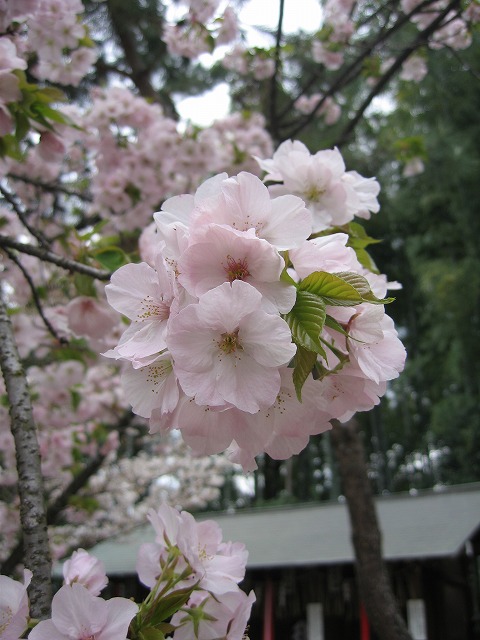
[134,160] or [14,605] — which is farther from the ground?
[134,160]

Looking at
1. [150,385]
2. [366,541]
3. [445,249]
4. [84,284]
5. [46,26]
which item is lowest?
[366,541]

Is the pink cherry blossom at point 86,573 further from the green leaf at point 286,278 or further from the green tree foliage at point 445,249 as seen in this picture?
the green tree foliage at point 445,249

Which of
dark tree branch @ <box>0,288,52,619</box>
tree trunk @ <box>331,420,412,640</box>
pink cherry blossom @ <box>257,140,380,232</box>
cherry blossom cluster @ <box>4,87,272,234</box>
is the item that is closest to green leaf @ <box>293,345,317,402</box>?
pink cherry blossom @ <box>257,140,380,232</box>

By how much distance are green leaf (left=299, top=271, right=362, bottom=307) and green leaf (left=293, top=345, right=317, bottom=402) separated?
2.5 inches

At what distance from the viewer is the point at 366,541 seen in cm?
276

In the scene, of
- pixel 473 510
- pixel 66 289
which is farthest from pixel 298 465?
pixel 66 289

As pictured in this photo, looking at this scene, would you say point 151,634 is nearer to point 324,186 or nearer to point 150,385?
point 150,385

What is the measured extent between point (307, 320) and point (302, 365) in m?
0.05

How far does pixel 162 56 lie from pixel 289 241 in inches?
218

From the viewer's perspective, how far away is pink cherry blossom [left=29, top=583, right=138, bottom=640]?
2.41 ft

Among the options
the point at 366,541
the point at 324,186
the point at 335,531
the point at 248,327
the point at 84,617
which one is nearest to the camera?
the point at 248,327

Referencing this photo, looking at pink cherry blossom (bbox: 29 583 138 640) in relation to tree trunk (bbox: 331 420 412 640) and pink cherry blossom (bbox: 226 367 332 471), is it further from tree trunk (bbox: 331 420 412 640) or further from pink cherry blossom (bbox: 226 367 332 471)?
tree trunk (bbox: 331 420 412 640)

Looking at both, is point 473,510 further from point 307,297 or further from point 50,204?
point 307,297

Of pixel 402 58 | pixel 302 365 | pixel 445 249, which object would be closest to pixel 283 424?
pixel 302 365
